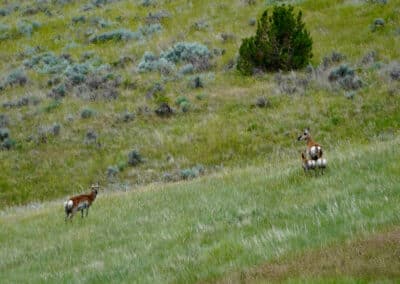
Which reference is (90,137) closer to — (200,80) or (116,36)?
(200,80)

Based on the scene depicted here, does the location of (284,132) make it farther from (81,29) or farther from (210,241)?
(81,29)

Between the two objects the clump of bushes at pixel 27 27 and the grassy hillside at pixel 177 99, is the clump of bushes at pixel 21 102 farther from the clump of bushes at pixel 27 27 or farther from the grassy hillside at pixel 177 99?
the clump of bushes at pixel 27 27

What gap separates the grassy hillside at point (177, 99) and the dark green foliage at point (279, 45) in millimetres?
709

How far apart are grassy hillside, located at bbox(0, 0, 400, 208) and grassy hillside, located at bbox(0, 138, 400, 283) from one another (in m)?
6.05

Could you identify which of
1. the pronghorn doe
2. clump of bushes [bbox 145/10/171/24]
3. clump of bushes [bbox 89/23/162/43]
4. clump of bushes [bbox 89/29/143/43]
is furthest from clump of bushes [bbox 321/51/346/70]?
the pronghorn doe

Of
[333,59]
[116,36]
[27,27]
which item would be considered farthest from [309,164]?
[27,27]

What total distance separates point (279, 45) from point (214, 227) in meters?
18.8

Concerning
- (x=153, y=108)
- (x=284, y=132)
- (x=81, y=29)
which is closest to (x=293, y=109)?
Result: (x=284, y=132)

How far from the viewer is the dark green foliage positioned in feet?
88.0

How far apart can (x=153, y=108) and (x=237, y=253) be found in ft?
61.1

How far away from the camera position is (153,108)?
25703mm

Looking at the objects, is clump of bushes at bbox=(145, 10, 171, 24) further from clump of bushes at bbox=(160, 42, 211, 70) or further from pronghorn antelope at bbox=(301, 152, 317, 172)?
pronghorn antelope at bbox=(301, 152, 317, 172)

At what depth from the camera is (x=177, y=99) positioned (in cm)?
2586

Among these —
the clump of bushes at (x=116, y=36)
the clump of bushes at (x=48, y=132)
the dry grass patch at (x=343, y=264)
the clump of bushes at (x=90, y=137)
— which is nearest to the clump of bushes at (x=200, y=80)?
the clump of bushes at (x=90, y=137)
